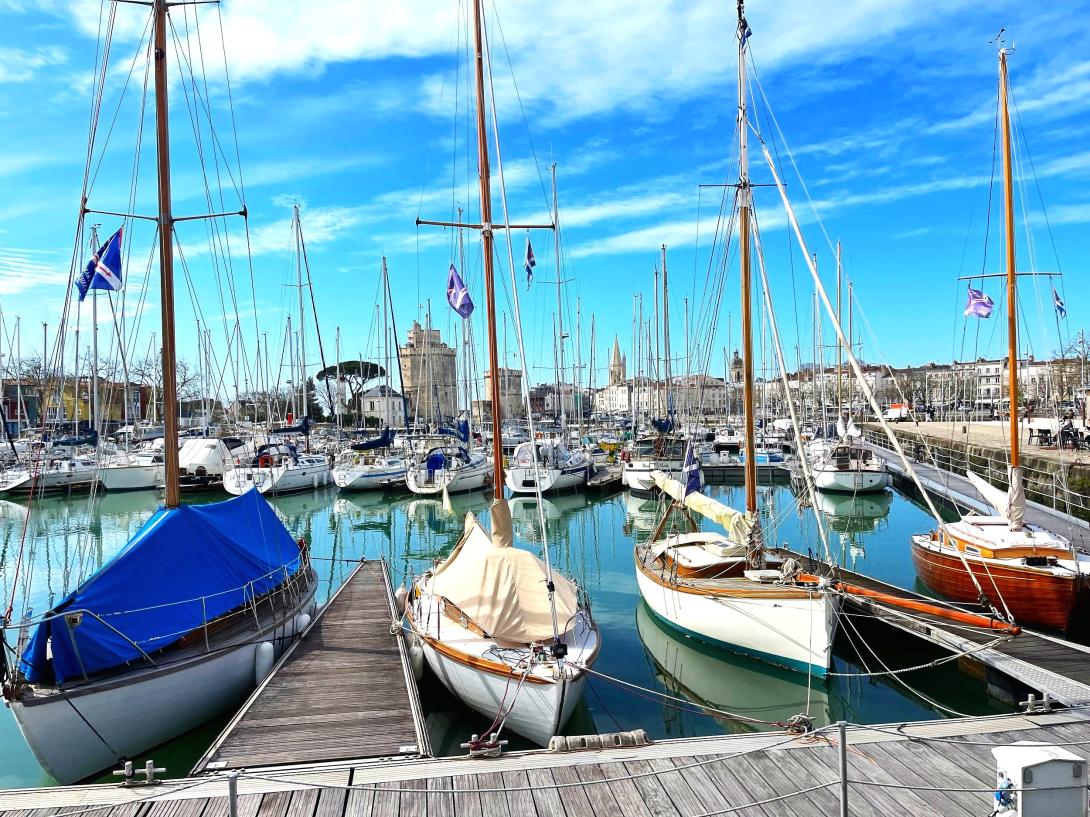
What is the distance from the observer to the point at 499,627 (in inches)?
430

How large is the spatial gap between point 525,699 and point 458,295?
336 inches

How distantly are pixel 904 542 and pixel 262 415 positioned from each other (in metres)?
81.1

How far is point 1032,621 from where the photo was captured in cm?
1399

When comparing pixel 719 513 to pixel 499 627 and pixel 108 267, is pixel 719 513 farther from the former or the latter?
pixel 108 267

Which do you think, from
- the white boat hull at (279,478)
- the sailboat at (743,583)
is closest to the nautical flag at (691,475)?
the sailboat at (743,583)

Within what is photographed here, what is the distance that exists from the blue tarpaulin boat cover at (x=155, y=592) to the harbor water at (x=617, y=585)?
1.25m

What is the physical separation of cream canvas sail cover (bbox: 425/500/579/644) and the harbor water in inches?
67.4

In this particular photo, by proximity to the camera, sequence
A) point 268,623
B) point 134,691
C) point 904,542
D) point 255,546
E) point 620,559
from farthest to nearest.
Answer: point 904,542, point 620,559, point 255,546, point 268,623, point 134,691

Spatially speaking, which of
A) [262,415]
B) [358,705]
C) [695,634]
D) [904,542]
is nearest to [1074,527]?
[904,542]

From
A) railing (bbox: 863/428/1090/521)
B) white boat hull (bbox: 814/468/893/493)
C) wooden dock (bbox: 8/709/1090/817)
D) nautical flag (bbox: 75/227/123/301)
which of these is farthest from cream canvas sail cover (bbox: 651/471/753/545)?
white boat hull (bbox: 814/468/893/493)

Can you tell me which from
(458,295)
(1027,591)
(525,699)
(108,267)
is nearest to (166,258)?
(108,267)

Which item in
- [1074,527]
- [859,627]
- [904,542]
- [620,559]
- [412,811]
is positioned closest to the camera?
[412,811]

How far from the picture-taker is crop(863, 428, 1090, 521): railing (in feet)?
77.8

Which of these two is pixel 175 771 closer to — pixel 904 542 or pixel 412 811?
pixel 412 811
